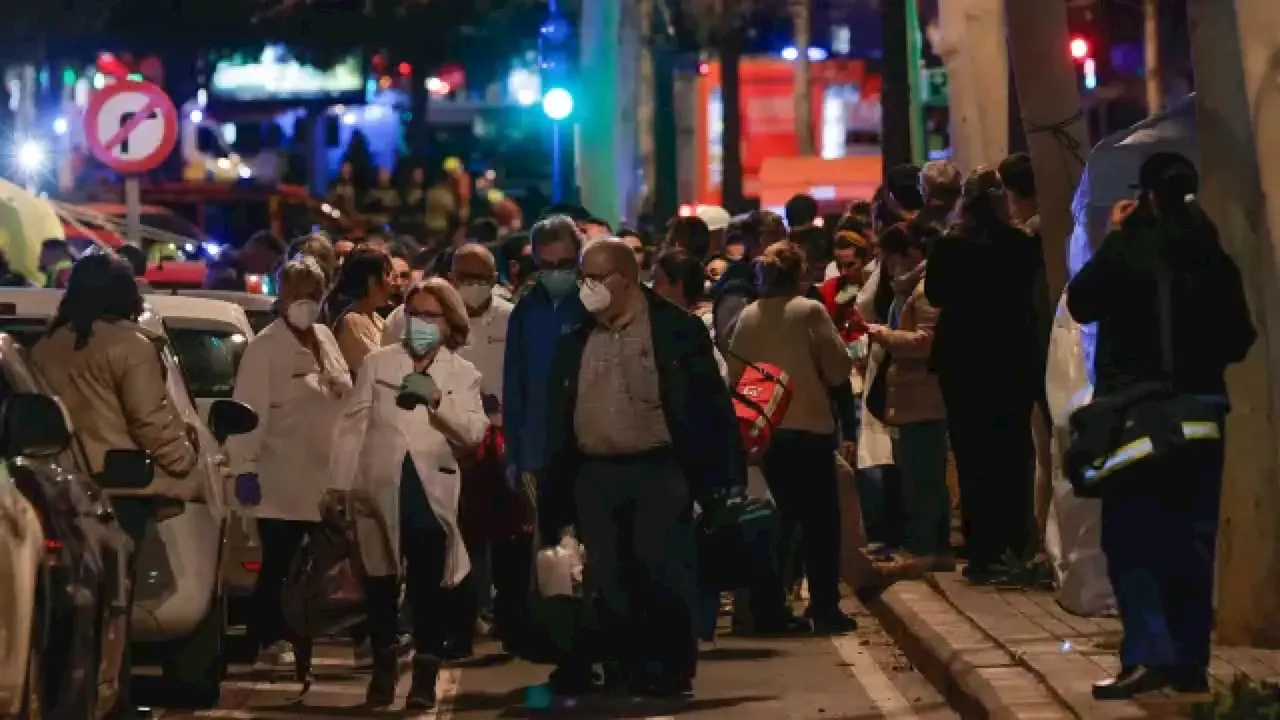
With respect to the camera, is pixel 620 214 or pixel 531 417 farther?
pixel 620 214

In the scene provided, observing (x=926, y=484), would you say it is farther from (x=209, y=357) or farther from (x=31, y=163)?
(x=31, y=163)

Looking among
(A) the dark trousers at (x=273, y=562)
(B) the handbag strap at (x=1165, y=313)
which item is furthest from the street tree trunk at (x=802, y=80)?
(B) the handbag strap at (x=1165, y=313)

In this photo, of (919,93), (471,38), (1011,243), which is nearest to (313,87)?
(471,38)

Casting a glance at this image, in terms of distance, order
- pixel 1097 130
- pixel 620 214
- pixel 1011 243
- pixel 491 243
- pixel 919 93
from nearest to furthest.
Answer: pixel 1011 243
pixel 491 243
pixel 919 93
pixel 620 214
pixel 1097 130

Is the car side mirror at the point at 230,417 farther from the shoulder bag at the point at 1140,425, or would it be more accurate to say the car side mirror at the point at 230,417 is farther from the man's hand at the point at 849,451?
the man's hand at the point at 849,451

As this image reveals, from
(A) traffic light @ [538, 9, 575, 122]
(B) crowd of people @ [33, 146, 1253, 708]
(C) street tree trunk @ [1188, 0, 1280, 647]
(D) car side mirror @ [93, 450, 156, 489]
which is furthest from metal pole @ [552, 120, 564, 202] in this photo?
(D) car side mirror @ [93, 450, 156, 489]

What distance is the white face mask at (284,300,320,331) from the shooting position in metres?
13.3

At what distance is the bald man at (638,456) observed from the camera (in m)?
12.0

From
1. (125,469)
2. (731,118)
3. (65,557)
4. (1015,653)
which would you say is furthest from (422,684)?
(731,118)

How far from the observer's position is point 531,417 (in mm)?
12445

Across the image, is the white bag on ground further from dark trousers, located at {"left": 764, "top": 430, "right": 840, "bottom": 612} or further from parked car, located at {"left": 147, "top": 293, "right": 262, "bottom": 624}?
Answer: parked car, located at {"left": 147, "top": 293, "right": 262, "bottom": 624}

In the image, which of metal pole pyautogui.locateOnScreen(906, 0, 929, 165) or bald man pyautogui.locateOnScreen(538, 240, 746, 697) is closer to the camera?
bald man pyautogui.locateOnScreen(538, 240, 746, 697)

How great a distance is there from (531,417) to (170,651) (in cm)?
175

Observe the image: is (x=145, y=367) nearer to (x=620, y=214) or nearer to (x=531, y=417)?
(x=531, y=417)
